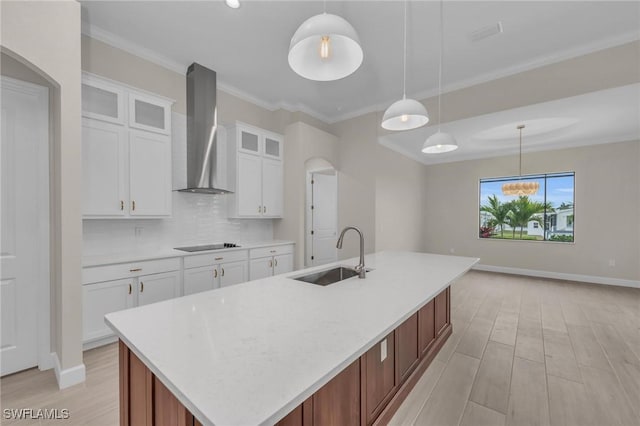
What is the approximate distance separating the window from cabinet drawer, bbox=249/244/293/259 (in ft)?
14.8

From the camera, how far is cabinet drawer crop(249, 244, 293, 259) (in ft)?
12.2

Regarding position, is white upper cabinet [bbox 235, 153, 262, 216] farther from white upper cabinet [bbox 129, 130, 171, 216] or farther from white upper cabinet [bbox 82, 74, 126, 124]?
white upper cabinet [bbox 82, 74, 126, 124]

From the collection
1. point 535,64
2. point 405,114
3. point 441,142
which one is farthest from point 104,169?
point 535,64

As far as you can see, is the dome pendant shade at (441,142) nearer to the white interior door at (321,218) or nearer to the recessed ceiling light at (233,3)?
the recessed ceiling light at (233,3)

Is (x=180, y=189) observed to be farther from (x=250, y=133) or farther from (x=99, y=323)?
(x=99, y=323)

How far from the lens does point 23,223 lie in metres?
2.20

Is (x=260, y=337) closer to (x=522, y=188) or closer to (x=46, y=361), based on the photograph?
(x=46, y=361)

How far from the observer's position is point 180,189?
10.8 feet

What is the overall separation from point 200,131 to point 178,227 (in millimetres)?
1275

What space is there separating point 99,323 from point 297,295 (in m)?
2.21

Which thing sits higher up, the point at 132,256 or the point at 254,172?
the point at 254,172

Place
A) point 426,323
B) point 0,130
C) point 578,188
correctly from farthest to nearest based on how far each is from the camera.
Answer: point 578,188, point 426,323, point 0,130

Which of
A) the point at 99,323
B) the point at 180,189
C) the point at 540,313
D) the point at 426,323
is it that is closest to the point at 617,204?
the point at 540,313

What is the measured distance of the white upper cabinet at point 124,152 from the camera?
2527 mm
